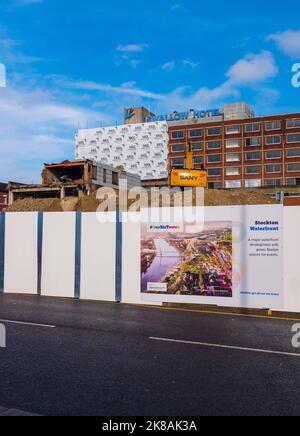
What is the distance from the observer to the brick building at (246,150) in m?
85.1

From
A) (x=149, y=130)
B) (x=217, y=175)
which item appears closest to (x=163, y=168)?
(x=149, y=130)

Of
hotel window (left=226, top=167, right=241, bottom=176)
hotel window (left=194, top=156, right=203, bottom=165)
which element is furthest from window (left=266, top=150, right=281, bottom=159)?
hotel window (left=194, top=156, right=203, bottom=165)

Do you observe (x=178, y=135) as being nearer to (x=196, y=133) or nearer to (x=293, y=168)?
(x=196, y=133)

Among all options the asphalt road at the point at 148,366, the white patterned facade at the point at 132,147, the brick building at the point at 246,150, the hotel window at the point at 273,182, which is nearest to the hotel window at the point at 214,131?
the brick building at the point at 246,150

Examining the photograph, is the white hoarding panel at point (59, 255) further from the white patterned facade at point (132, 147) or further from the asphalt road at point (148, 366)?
the white patterned facade at point (132, 147)

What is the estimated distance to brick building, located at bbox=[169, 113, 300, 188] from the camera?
85.1 m

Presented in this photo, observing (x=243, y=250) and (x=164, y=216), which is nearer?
(x=243, y=250)

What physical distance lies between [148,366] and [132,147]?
110m

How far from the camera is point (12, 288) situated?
16375mm

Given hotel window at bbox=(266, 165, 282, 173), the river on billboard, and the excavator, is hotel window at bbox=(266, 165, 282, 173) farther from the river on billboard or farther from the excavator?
the river on billboard

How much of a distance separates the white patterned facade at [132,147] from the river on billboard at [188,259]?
306 feet

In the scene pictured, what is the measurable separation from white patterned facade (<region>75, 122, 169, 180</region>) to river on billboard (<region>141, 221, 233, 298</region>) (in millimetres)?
93226

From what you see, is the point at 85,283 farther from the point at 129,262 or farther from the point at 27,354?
the point at 27,354
